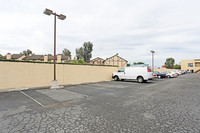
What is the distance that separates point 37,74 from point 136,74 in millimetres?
11608

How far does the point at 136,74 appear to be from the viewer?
553 inches

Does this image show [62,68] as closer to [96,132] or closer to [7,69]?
[7,69]

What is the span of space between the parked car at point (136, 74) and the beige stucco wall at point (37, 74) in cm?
418

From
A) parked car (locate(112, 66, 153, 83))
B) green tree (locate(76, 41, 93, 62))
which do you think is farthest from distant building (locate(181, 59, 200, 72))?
parked car (locate(112, 66, 153, 83))

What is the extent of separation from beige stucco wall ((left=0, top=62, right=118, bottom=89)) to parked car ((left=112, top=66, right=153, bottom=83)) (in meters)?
4.18

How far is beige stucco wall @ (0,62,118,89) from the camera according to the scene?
8000 mm

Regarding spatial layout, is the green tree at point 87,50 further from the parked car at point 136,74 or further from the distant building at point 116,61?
the parked car at point 136,74

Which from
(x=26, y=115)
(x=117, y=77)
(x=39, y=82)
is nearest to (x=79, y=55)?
(x=117, y=77)

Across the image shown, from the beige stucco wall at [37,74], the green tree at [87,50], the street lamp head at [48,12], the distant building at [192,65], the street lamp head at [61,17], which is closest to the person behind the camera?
the beige stucco wall at [37,74]

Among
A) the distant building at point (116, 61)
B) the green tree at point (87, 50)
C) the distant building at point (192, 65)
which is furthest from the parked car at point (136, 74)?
the distant building at point (192, 65)

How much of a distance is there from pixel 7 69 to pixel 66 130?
833cm

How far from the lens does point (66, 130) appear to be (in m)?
2.71

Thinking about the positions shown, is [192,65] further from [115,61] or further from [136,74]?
[136,74]

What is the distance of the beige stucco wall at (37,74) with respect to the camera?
315 inches
